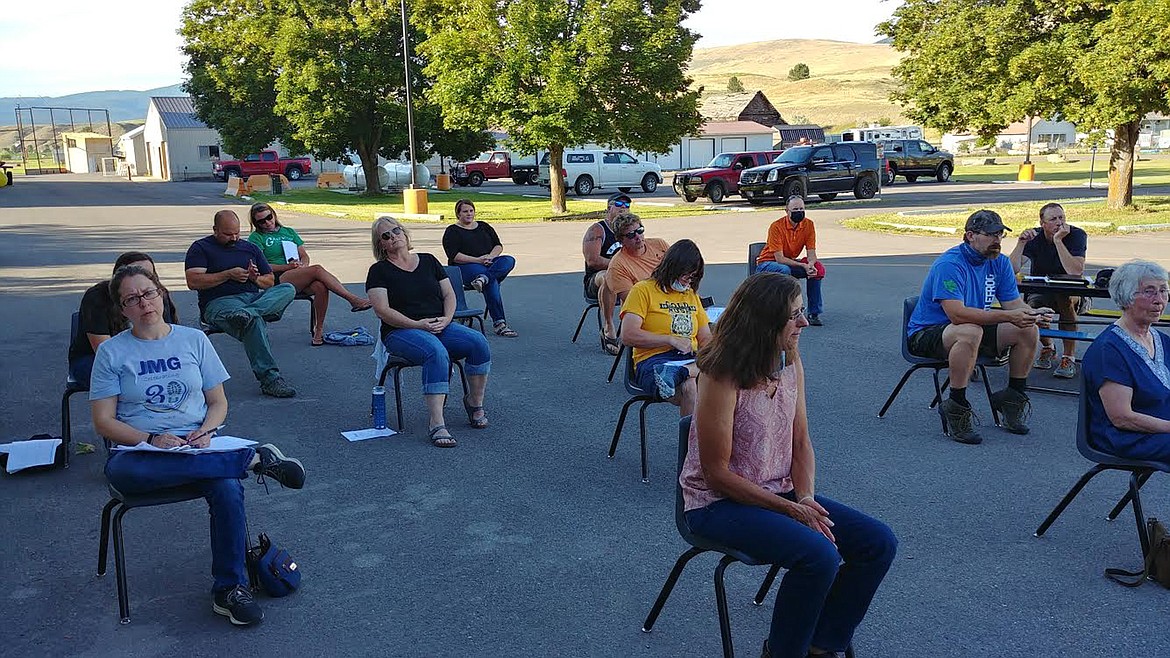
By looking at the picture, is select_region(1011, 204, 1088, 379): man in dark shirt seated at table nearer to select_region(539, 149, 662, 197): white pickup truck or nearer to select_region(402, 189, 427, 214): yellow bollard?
select_region(402, 189, 427, 214): yellow bollard

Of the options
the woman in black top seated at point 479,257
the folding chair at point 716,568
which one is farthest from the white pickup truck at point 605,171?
the folding chair at point 716,568

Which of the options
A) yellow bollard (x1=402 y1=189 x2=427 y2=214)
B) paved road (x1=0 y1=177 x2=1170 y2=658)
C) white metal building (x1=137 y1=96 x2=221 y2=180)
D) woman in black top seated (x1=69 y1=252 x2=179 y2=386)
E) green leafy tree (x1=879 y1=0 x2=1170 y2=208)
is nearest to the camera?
paved road (x1=0 y1=177 x2=1170 y2=658)

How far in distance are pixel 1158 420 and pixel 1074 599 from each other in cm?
92

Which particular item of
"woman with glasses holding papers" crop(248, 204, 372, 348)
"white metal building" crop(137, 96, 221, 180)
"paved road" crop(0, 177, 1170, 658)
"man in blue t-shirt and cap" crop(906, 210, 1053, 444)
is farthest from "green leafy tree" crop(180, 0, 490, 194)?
"man in blue t-shirt and cap" crop(906, 210, 1053, 444)

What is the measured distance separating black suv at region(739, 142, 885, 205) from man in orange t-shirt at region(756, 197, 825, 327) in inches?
765

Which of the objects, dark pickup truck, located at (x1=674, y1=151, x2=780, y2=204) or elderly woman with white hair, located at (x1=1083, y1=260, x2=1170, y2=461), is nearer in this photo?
elderly woman with white hair, located at (x1=1083, y1=260, x2=1170, y2=461)

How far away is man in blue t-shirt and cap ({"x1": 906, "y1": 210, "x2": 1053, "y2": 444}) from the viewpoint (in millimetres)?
6480

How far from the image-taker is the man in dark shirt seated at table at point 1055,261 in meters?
8.28

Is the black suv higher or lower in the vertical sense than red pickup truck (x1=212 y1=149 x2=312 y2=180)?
lower

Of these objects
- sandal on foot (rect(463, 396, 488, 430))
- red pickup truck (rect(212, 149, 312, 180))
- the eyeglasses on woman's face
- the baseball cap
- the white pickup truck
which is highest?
red pickup truck (rect(212, 149, 312, 180))

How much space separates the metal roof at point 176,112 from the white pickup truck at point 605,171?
42.2m

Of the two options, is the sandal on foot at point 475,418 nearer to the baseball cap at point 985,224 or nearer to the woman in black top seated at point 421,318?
the woman in black top seated at point 421,318

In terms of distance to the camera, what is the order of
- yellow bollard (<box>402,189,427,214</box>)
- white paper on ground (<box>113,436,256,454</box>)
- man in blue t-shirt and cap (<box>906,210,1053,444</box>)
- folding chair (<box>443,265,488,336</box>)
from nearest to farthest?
1. white paper on ground (<box>113,436,256,454</box>)
2. man in blue t-shirt and cap (<box>906,210,1053,444</box>)
3. folding chair (<box>443,265,488,336</box>)
4. yellow bollard (<box>402,189,427,214</box>)

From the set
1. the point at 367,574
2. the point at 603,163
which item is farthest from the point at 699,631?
the point at 603,163
